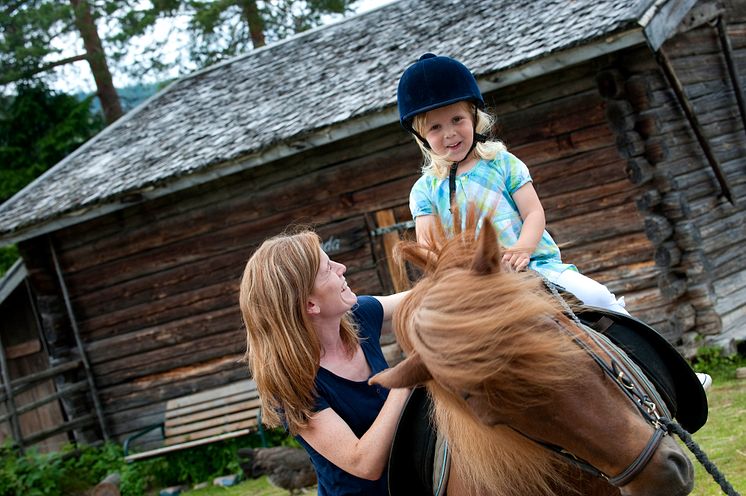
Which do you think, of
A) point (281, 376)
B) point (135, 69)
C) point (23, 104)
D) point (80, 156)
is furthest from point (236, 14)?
point (281, 376)

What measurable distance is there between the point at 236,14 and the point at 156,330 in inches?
378

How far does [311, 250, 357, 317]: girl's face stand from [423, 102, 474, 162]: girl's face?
722mm

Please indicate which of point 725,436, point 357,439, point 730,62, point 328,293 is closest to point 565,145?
point 730,62

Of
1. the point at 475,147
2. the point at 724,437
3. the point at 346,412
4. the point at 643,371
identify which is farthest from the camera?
the point at 724,437

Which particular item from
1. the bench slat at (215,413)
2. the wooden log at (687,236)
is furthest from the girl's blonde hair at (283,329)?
the bench slat at (215,413)

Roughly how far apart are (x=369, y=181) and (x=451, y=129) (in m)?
5.60

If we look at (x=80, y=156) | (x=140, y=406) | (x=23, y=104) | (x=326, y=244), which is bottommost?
(x=140, y=406)

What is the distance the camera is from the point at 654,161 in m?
7.55

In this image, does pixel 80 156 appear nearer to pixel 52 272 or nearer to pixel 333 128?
pixel 52 272

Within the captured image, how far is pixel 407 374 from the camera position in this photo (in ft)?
5.90

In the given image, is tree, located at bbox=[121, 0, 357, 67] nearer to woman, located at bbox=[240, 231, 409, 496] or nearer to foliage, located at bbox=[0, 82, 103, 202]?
foliage, located at bbox=[0, 82, 103, 202]

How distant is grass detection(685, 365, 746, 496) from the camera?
4723 millimetres

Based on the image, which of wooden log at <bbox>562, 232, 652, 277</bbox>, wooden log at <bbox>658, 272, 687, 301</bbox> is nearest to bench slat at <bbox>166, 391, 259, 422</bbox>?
wooden log at <bbox>562, 232, 652, 277</bbox>

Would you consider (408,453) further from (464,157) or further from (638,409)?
(464,157)
